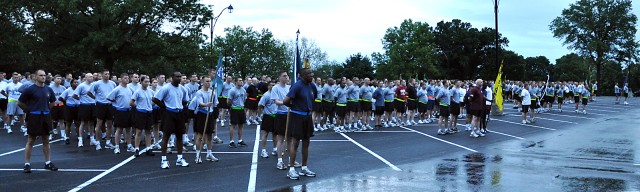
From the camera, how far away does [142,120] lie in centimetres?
1227

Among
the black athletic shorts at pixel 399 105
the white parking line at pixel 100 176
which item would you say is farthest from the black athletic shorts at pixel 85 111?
the black athletic shorts at pixel 399 105

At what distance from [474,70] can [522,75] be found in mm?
10486

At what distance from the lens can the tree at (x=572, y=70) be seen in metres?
108

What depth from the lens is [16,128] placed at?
1875 centimetres

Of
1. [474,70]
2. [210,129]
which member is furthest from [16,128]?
[474,70]

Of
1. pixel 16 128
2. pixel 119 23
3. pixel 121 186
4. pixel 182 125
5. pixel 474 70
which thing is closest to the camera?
pixel 121 186

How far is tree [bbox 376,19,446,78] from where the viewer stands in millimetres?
78062

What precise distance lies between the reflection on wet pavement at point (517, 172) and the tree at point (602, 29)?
210 ft

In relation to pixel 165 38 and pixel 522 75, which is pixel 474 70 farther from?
pixel 165 38

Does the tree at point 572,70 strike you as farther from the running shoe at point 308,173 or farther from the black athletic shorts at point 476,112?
the running shoe at point 308,173

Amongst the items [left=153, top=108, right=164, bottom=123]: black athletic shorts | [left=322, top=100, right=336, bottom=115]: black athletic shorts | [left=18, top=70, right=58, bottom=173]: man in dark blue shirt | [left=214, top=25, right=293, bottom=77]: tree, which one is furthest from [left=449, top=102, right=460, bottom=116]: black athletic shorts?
[left=214, top=25, right=293, bottom=77]: tree

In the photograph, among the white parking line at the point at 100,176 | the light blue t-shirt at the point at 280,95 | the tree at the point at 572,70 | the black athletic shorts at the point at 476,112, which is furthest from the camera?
the tree at the point at 572,70

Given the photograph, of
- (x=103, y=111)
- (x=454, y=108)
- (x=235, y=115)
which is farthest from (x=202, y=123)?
(x=454, y=108)

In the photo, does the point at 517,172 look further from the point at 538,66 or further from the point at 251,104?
the point at 538,66
